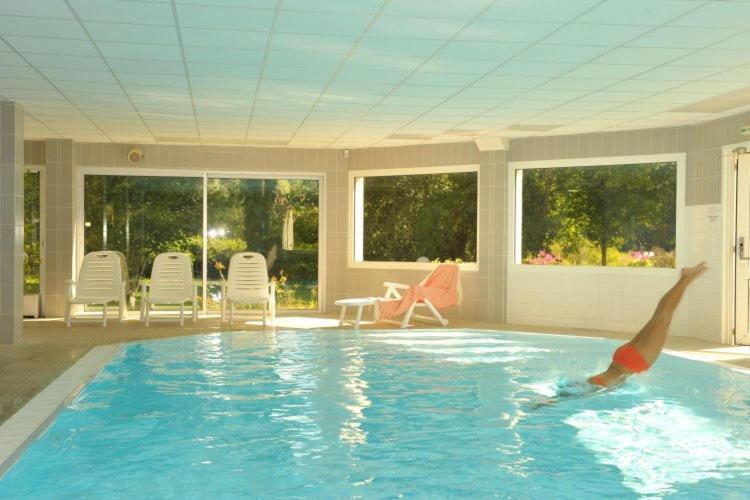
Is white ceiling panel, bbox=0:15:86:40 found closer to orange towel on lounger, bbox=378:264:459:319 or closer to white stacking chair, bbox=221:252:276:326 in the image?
white stacking chair, bbox=221:252:276:326

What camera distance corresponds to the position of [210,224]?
11.9m

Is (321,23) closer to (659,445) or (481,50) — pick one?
(481,50)

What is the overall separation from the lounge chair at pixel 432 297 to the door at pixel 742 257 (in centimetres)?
326

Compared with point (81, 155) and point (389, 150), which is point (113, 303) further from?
point (389, 150)

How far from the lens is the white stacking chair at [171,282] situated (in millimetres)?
10281

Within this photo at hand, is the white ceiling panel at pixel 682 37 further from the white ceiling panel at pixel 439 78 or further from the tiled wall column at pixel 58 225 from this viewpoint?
the tiled wall column at pixel 58 225

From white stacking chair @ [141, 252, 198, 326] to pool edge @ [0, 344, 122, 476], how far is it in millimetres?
3546

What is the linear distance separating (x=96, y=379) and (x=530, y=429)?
3086 millimetres

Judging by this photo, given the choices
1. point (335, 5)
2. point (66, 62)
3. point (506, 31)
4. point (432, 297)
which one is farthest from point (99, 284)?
point (506, 31)

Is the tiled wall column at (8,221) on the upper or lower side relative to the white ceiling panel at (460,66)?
lower

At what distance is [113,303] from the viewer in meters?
11.7

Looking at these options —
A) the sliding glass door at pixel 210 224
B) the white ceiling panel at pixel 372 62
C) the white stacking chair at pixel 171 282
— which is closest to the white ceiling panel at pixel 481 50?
the white ceiling panel at pixel 372 62

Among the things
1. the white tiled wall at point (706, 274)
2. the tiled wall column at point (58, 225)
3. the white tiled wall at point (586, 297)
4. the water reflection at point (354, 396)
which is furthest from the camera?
the tiled wall column at point (58, 225)

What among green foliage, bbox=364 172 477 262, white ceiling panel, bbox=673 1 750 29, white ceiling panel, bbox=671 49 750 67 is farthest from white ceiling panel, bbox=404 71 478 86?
green foliage, bbox=364 172 477 262
